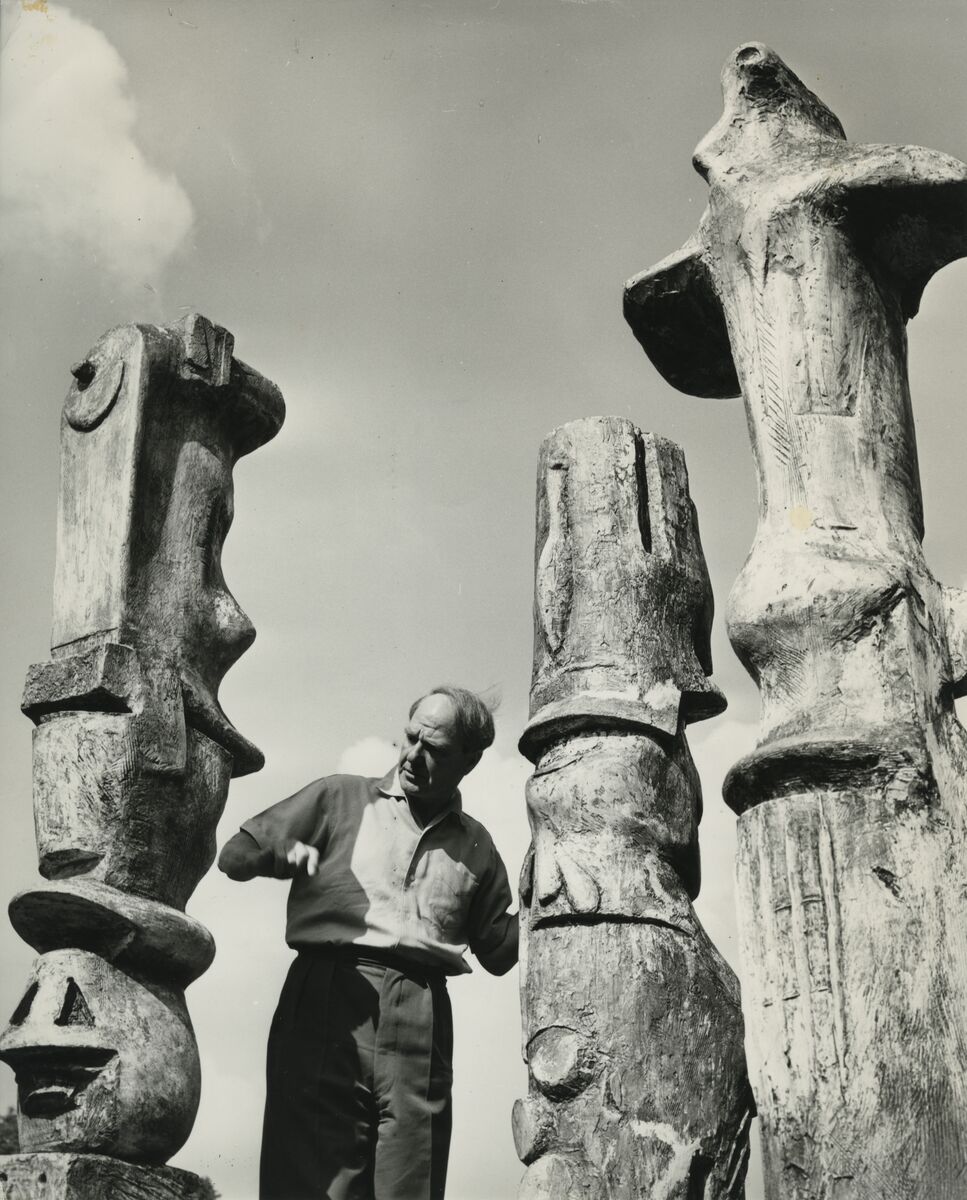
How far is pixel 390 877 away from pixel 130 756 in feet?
2.89

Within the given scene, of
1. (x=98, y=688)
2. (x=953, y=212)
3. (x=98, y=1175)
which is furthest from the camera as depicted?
(x=98, y=688)

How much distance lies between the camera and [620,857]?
11.5 feet

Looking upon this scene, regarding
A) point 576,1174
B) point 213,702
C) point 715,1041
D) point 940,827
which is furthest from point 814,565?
point 213,702

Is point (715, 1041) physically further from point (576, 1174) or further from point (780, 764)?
point (780, 764)

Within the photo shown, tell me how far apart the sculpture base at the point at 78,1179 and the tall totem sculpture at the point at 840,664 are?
4.53ft

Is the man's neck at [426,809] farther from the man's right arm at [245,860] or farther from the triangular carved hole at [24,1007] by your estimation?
the triangular carved hole at [24,1007]

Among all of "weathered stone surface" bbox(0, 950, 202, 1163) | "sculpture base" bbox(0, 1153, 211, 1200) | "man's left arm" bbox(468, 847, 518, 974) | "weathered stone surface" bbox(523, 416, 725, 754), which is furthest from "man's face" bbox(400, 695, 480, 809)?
"sculpture base" bbox(0, 1153, 211, 1200)

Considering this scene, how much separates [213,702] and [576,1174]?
138 cm

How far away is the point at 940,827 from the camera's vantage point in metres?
2.72

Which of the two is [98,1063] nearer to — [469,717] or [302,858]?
[302,858]

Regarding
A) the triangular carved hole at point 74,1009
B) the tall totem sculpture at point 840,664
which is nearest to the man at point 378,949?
the triangular carved hole at point 74,1009

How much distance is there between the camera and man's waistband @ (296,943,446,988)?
4.32 metres

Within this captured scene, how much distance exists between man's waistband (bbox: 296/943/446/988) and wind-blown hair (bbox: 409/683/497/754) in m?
0.57

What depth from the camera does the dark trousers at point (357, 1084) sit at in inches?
161
